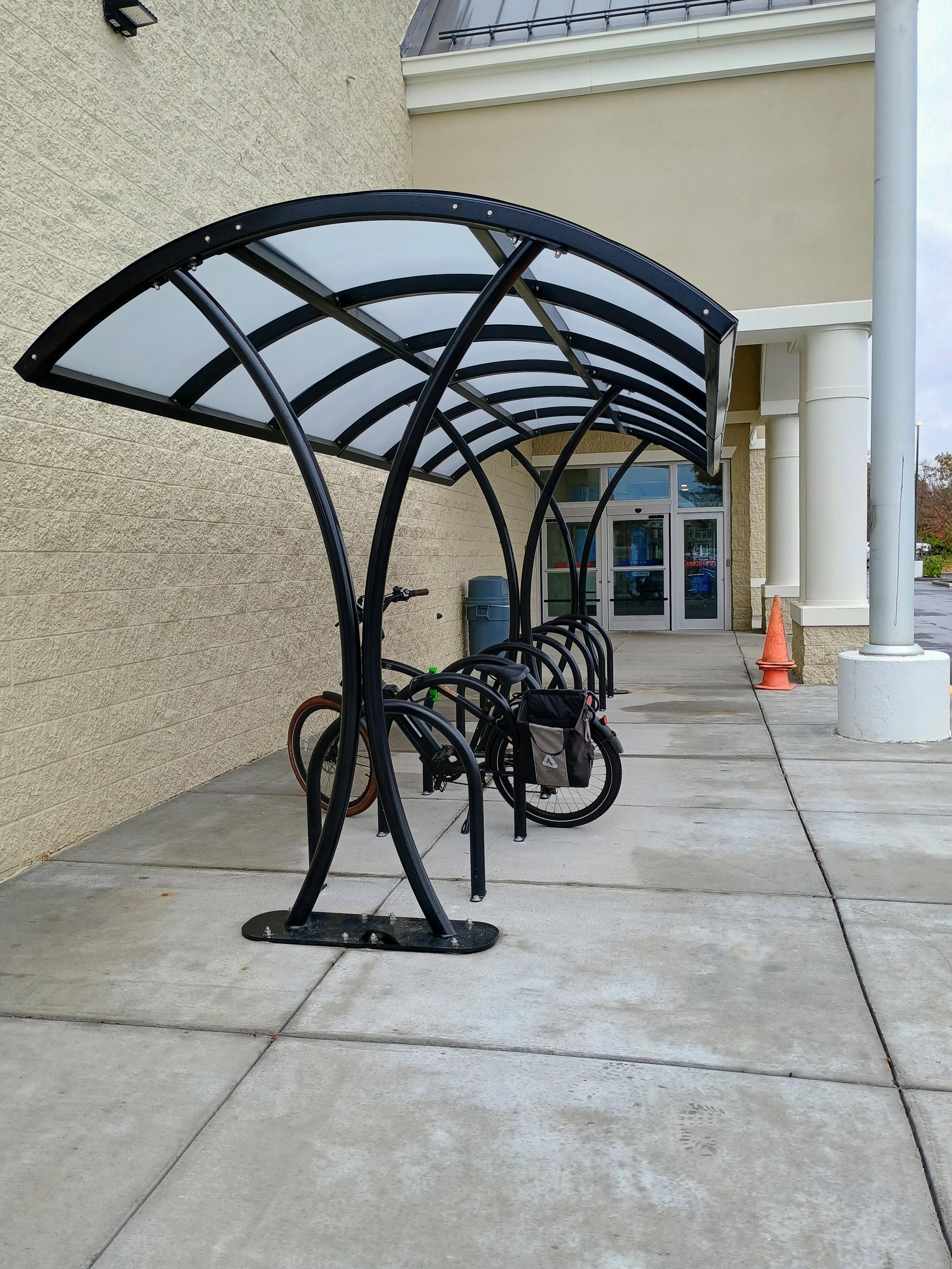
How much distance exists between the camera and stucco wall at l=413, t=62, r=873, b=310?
10.1 metres

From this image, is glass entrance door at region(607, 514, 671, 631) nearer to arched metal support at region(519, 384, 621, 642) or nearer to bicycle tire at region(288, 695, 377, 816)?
arched metal support at region(519, 384, 621, 642)

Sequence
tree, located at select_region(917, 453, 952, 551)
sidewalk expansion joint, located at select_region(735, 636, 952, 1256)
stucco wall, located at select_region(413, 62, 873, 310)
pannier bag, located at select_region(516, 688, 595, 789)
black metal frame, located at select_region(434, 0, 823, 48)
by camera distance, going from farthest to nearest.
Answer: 1. tree, located at select_region(917, 453, 952, 551)
2. black metal frame, located at select_region(434, 0, 823, 48)
3. stucco wall, located at select_region(413, 62, 873, 310)
4. pannier bag, located at select_region(516, 688, 595, 789)
5. sidewalk expansion joint, located at select_region(735, 636, 952, 1256)

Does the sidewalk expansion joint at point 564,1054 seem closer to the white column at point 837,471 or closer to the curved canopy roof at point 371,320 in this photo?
the curved canopy roof at point 371,320

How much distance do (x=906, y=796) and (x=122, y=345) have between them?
464 cm

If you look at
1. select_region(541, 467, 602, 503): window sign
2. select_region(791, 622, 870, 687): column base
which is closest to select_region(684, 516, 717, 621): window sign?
select_region(541, 467, 602, 503): window sign

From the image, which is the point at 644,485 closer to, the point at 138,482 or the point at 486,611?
the point at 486,611

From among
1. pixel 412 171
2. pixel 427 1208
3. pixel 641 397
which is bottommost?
pixel 427 1208

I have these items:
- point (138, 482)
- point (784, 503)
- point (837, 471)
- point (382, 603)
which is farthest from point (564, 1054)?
point (784, 503)

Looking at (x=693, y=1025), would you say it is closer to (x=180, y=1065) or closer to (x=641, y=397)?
(x=180, y=1065)

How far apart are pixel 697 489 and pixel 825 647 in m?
8.99

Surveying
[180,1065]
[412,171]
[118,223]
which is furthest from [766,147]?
[180,1065]

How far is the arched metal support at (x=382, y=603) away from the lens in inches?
146

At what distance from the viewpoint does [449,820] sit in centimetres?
564

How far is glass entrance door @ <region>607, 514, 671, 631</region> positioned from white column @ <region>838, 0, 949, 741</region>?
11.6 metres
